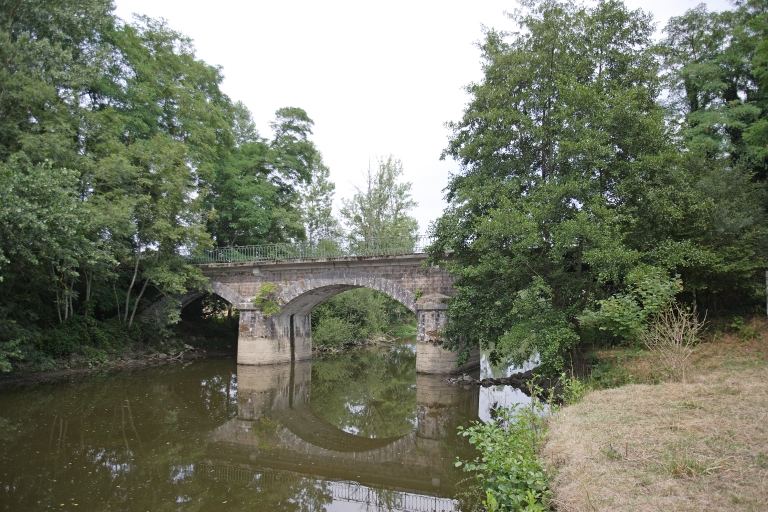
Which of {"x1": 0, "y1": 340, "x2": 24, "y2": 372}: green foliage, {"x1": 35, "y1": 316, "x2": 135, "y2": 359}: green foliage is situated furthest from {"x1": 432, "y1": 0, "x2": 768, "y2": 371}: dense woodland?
{"x1": 35, "y1": 316, "x2": 135, "y2": 359}: green foliage

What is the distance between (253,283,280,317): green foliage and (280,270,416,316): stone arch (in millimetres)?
300

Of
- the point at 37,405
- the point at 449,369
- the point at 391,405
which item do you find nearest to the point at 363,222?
the point at 449,369

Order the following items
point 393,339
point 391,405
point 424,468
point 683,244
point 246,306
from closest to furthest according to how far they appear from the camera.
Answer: point 424,468, point 683,244, point 391,405, point 246,306, point 393,339

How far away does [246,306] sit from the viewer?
17609mm

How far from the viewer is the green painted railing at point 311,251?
623 inches

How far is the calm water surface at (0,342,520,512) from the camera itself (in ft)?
20.5

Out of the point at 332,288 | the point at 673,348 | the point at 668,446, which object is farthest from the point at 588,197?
the point at 332,288

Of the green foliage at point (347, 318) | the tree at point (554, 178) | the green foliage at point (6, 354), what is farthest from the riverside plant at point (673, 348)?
the green foliage at point (347, 318)

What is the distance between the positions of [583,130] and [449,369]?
25.7ft

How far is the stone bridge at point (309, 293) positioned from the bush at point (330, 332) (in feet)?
4.26

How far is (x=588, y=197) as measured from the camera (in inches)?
372

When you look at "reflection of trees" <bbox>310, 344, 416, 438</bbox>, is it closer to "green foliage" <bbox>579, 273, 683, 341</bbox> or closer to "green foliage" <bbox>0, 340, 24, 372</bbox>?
"green foliage" <bbox>579, 273, 683, 341</bbox>

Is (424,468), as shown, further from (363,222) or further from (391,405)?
(363,222)

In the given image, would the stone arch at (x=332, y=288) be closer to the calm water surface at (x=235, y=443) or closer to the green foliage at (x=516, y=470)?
the calm water surface at (x=235, y=443)
